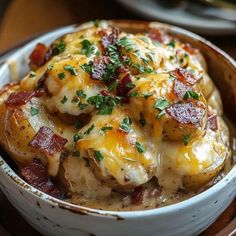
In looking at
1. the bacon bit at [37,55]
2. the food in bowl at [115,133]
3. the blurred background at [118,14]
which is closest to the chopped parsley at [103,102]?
the food in bowl at [115,133]

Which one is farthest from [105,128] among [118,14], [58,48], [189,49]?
[118,14]

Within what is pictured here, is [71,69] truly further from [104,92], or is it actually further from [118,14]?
[118,14]

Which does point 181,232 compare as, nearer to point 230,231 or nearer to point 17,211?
point 230,231

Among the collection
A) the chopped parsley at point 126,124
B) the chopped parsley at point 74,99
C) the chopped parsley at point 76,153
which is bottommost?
the chopped parsley at point 76,153

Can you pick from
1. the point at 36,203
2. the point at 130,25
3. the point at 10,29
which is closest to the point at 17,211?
the point at 36,203

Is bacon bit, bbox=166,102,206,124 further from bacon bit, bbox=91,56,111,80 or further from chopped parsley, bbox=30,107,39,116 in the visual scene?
chopped parsley, bbox=30,107,39,116

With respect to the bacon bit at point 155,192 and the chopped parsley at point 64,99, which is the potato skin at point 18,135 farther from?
the bacon bit at point 155,192

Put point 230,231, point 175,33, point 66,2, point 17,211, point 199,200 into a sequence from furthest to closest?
point 66,2 → point 175,33 → point 17,211 → point 230,231 → point 199,200
